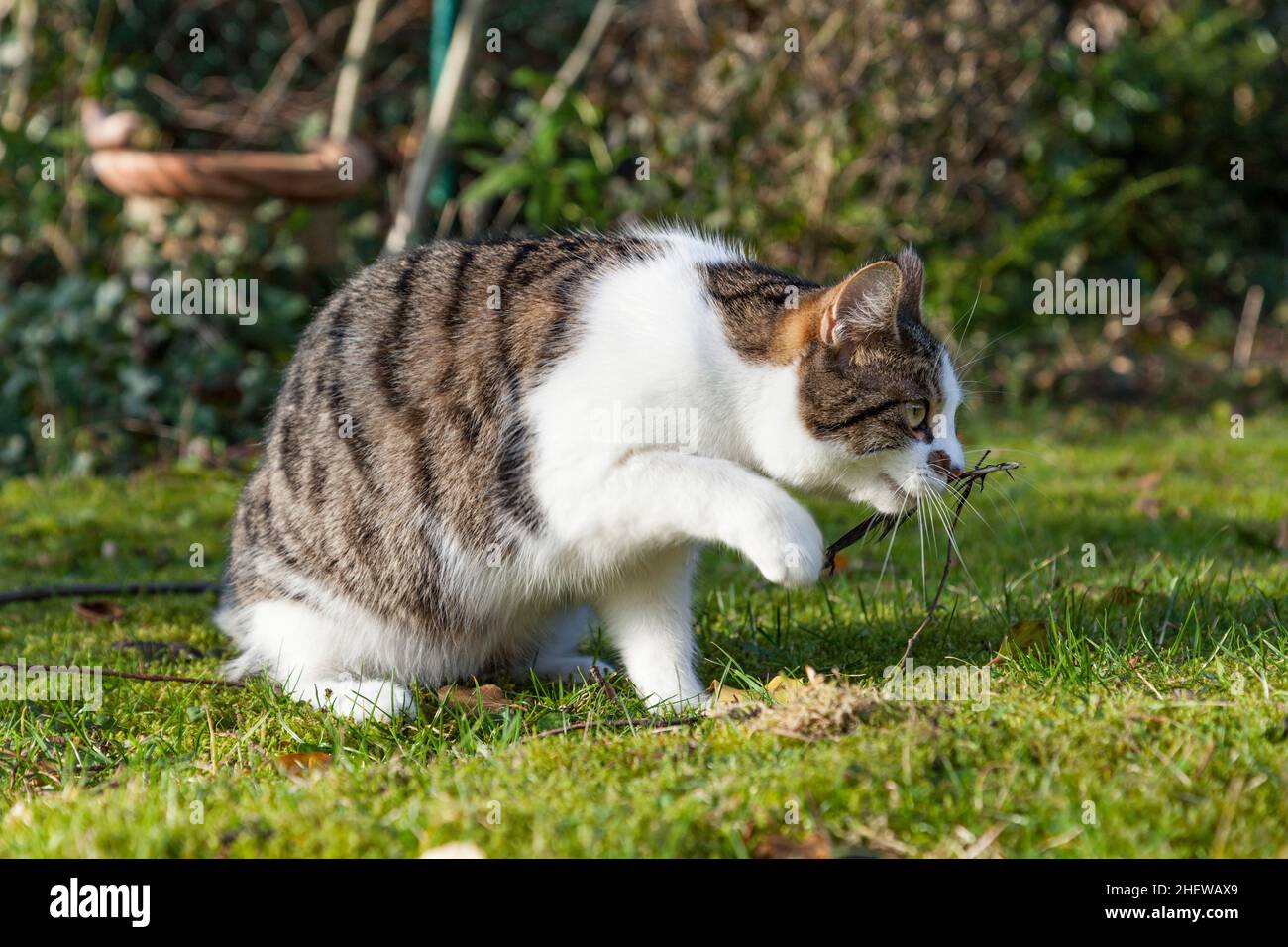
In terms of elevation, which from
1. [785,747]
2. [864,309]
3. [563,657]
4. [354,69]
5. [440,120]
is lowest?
[785,747]

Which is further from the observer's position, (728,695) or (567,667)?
(567,667)

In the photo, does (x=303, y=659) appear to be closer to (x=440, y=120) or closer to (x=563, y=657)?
(x=563, y=657)

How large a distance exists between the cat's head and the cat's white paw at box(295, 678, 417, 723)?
3.49 ft

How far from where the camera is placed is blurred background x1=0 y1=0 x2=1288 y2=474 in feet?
21.5

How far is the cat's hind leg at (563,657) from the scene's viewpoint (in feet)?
11.3

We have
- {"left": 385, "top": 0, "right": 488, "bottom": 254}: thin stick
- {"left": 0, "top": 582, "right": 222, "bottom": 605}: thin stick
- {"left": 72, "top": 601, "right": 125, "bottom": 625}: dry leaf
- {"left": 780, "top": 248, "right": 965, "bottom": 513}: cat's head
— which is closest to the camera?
{"left": 780, "top": 248, "right": 965, "bottom": 513}: cat's head

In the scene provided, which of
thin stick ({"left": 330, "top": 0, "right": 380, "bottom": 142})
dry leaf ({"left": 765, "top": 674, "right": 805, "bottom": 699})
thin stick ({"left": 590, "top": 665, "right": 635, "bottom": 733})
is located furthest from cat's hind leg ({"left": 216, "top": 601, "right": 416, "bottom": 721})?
thin stick ({"left": 330, "top": 0, "right": 380, "bottom": 142})

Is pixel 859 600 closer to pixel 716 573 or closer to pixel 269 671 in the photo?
pixel 716 573

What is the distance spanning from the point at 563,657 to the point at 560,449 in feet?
3.01

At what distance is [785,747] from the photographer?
2492mm

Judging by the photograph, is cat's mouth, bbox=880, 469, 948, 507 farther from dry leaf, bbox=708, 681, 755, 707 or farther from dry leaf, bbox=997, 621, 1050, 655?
dry leaf, bbox=708, 681, 755, 707

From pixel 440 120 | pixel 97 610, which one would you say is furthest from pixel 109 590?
pixel 440 120

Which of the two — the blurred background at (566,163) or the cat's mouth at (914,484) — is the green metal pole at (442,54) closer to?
the blurred background at (566,163)

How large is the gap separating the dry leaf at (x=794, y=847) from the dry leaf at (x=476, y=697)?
3.57ft
